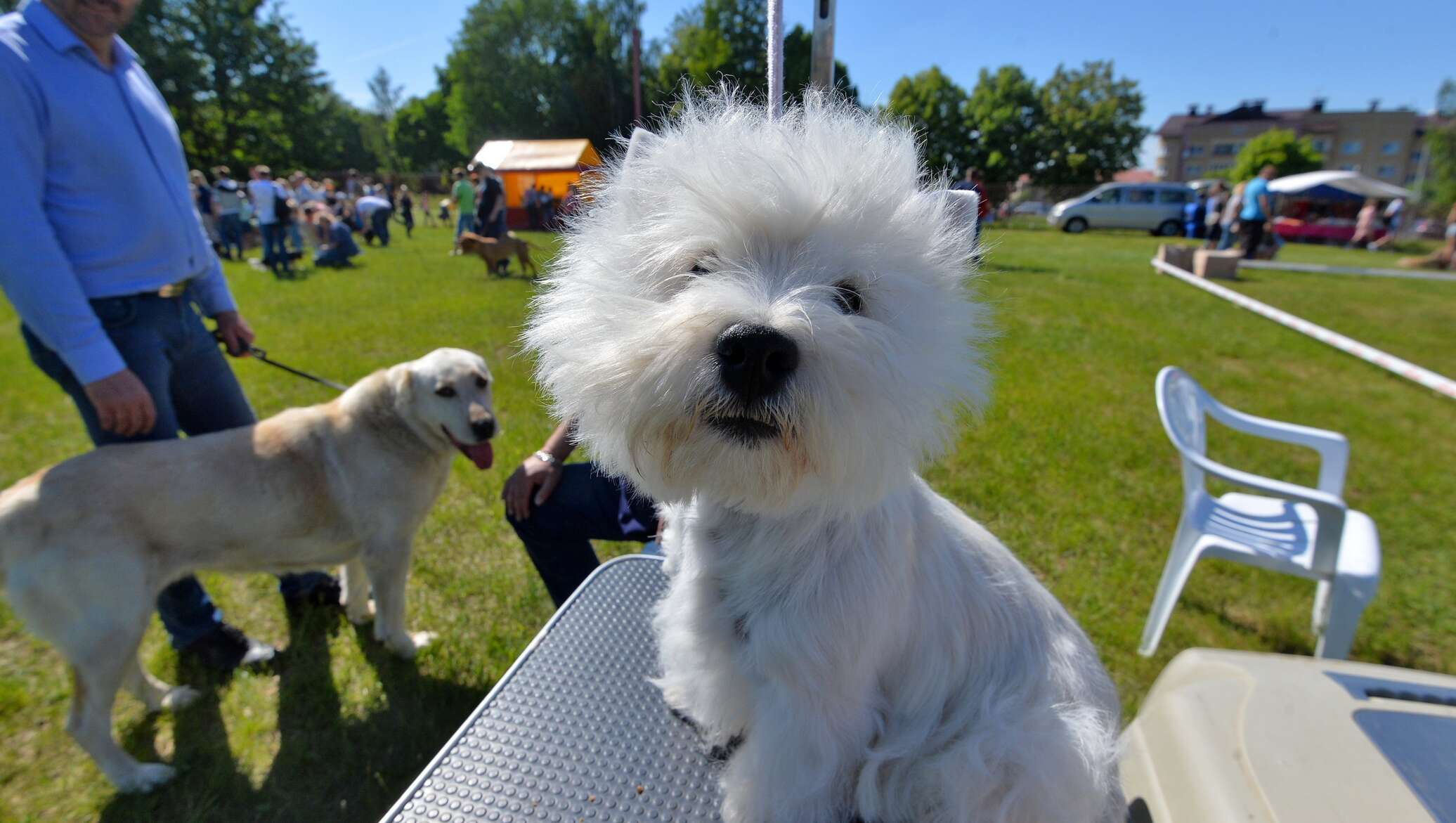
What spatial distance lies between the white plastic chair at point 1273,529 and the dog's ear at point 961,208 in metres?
2.31

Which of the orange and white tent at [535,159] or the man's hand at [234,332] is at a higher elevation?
the orange and white tent at [535,159]

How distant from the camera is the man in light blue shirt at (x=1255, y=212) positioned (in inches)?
696

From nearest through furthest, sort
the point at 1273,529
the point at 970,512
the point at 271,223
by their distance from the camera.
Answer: the point at 1273,529 → the point at 970,512 → the point at 271,223

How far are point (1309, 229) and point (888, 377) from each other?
4317cm

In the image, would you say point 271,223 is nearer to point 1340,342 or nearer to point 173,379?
point 173,379

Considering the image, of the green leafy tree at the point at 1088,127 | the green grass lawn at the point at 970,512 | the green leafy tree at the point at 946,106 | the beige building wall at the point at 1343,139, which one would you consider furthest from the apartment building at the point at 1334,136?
the green grass lawn at the point at 970,512

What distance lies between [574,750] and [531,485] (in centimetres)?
107

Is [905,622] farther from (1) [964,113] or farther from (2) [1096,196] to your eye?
(1) [964,113]

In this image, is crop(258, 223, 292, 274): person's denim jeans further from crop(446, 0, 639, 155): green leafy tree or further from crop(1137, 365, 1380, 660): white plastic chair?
crop(1137, 365, 1380, 660): white plastic chair

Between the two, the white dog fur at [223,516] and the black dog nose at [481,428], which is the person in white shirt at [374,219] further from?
the black dog nose at [481,428]

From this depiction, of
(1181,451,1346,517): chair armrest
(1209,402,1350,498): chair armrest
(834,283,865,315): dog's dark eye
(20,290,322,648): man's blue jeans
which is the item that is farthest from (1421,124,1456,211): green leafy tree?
(20,290,322,648): man's blue jeans

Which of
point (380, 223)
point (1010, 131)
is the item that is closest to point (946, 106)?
point (1010, 131)

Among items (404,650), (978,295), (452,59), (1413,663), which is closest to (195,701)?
(404,650)

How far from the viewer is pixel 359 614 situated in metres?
3.54
